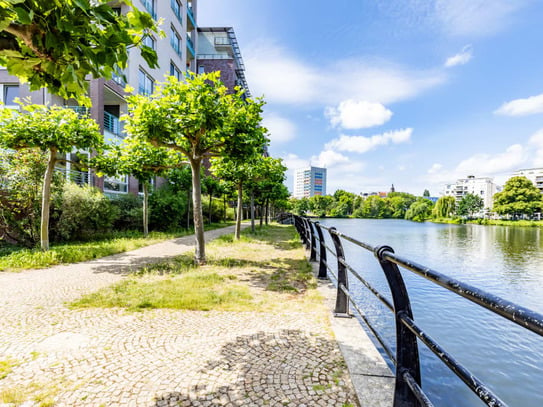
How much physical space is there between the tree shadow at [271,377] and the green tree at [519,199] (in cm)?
8140

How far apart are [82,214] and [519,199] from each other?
84870 millimetres

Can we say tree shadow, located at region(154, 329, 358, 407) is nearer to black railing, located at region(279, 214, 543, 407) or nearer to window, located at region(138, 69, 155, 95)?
black railing, located at region(279, 214, 543, 407)

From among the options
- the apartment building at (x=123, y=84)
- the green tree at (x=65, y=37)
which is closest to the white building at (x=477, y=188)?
the apartment building at (x=123, y=84)

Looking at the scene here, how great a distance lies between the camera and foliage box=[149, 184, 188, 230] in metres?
15.2

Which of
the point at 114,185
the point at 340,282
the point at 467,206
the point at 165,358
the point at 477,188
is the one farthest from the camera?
the point at 477,188

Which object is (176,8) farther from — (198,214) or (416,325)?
(416,325)

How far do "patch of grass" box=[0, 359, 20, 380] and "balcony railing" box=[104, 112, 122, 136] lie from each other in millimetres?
15482

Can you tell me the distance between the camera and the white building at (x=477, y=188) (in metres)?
106

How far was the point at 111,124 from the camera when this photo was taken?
52.4ft

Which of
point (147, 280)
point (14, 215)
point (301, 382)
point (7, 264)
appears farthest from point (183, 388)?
point (14, 215)

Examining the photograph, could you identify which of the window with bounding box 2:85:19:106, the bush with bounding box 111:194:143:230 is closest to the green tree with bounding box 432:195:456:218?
the bush with bounding box 111:194:143:230

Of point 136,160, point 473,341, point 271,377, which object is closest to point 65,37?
point 271,377

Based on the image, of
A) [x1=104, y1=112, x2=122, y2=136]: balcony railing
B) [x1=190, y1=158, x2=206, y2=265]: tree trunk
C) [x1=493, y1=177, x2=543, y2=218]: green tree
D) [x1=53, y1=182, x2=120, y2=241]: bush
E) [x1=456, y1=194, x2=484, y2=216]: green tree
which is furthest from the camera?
[x1=456, y1=194, x2=484, y2=216]: green tree

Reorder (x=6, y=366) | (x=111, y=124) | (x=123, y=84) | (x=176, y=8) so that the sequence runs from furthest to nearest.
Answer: (x=176, y=8)
(x=123, y=84)
(x=111, y=124)
(x=6, y=366)
